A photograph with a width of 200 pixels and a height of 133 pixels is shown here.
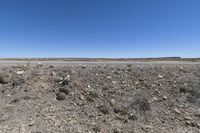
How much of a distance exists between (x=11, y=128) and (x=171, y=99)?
26.4 ft

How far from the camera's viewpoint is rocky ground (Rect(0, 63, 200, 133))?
10086 millimetres

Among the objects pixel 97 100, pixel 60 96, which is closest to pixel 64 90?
pixel 60 96

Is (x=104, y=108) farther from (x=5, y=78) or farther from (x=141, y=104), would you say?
(x=5, y=78)

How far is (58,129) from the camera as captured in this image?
9602 mm

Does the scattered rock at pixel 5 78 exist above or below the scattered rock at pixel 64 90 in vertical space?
above

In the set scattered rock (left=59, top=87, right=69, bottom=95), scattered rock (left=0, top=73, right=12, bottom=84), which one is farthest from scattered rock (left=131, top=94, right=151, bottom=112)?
scattered rock (left=0, top=73, right=12, bottom=84)

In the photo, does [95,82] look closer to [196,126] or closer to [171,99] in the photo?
[171,99]

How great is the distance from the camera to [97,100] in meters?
11.7

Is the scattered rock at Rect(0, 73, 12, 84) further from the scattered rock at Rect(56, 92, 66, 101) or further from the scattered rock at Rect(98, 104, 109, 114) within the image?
the scattered rock at Rect(98, 104, 109, 114)

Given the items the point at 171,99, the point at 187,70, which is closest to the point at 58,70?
the point at 171,99

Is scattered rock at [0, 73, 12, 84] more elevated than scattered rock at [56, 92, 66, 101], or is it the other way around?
scattered rock at [0, 73, 12, 84]

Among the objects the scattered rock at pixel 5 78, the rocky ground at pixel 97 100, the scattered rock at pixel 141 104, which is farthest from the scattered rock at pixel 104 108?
the scattered rock at pixel 5 78

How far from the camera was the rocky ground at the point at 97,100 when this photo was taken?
397 inches

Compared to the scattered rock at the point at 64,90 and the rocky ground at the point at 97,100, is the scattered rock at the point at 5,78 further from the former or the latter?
the scattered rock at the point at 64,90
